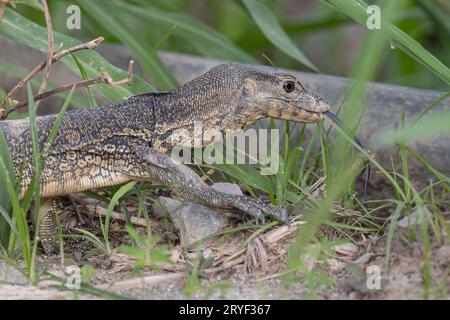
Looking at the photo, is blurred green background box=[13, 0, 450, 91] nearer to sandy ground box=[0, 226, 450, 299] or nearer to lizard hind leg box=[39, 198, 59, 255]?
lizard hind leg box=[39, 198, 59, 255]

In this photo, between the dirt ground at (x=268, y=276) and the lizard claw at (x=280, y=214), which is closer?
the dirt ground at (x=268, y=276)

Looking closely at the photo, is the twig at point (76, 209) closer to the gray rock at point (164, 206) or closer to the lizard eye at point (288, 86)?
the gray rock at point (164, 206)

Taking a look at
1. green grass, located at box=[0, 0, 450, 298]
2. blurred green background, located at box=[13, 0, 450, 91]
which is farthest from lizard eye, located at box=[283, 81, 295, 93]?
blurred green background, located at box=[13, 0, 450, 91]

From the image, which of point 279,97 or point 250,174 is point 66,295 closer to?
point 250,174

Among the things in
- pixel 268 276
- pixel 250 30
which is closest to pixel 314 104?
pixel 268 276

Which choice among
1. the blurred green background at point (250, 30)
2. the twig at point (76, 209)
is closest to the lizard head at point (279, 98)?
the blurred green background at point (250, 30)

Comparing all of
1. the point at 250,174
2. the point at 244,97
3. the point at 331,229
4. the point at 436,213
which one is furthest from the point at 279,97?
the point at 436,213
